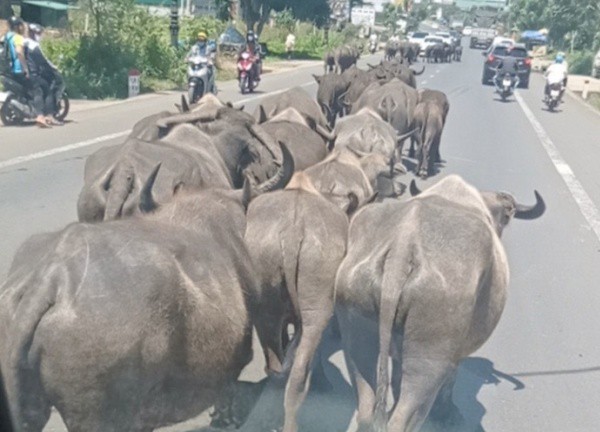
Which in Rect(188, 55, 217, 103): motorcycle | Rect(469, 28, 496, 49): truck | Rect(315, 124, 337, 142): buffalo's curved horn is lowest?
Rect(469, 28, 496, 49): truck

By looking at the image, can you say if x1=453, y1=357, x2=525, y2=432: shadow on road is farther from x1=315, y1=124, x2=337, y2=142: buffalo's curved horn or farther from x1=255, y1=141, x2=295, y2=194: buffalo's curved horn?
x1=315, y1=124, x2=337, y2=142: buffalo's curved horn

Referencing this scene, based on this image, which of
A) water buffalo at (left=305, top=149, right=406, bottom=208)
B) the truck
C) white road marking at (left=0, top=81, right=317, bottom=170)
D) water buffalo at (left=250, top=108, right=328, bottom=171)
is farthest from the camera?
the truck

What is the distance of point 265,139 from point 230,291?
410cm

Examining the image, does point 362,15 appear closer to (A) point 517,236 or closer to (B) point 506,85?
(B) point 506,85

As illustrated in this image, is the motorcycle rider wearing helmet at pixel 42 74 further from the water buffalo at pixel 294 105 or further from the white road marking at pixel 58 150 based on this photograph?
the water buffalo at pixel 294 105

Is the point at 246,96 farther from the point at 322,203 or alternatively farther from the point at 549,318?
the point at 322,203

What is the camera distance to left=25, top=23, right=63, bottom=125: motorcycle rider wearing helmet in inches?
728

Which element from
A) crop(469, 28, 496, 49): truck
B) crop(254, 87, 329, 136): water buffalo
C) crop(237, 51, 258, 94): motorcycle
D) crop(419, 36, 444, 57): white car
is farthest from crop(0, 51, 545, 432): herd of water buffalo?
crop(469, 28, 496, 49): truck

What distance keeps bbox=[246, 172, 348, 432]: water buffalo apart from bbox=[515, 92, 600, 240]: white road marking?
7.52 meters

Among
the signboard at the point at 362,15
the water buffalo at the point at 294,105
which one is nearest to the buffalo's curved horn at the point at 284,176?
the water buffalo at the point at 294,105

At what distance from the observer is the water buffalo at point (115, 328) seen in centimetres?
387

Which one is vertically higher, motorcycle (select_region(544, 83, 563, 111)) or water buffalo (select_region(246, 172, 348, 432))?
water buffalo (select_region(246, 172, 348, 432))

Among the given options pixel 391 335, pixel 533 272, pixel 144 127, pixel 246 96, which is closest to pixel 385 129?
pixel 533 272

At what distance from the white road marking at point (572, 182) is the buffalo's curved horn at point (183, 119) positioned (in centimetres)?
592
